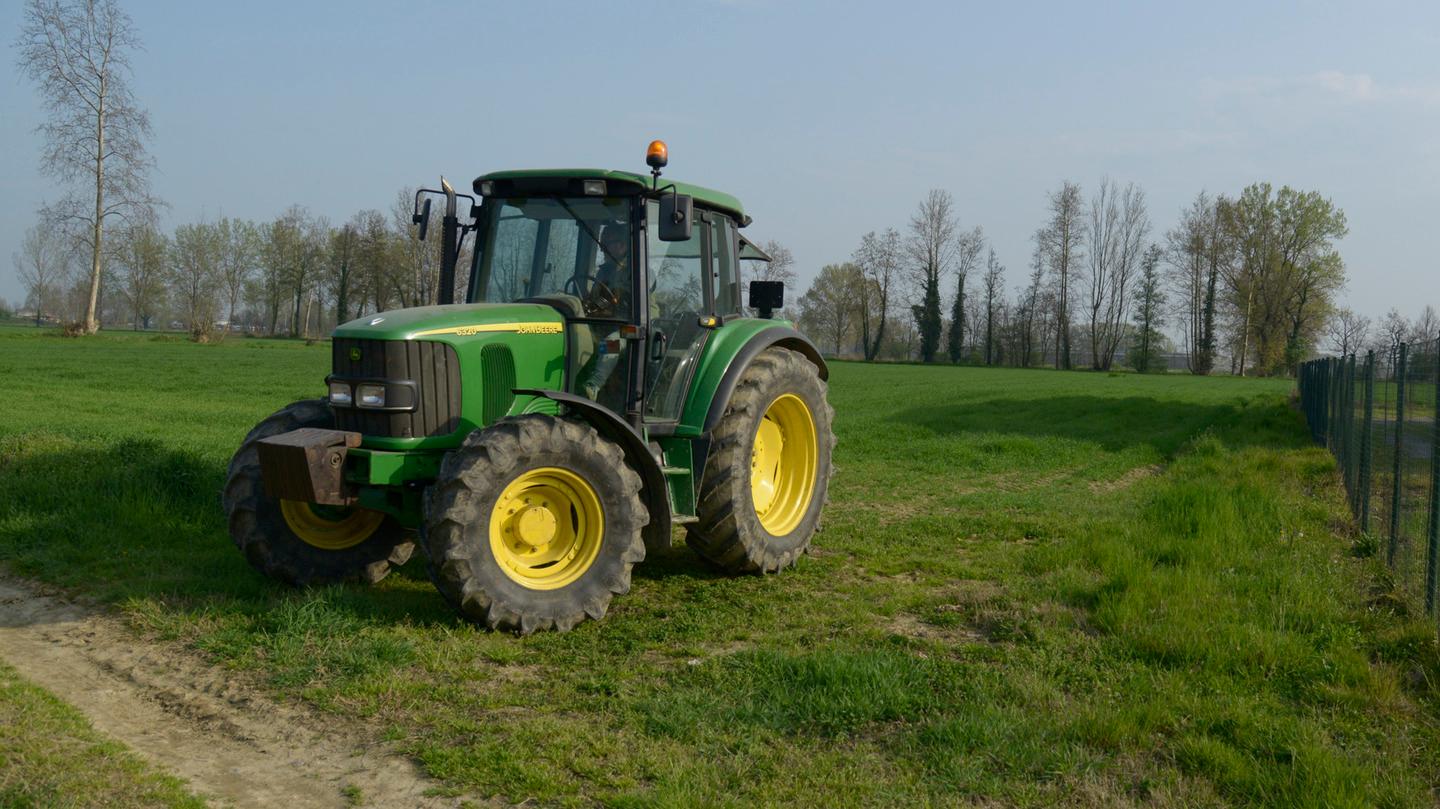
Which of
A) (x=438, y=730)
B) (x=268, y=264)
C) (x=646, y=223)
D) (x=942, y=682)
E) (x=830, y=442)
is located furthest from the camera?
(x=268, y=264)

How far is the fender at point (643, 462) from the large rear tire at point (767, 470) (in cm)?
48

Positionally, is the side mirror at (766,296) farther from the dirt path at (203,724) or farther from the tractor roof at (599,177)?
the dirt path at (203,724)

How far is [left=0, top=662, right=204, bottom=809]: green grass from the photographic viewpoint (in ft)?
11.5

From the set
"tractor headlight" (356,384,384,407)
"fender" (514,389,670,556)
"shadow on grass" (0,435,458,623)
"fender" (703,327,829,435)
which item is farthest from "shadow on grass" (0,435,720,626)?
"fender" (703,327,829,435)

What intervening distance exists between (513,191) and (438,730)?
3588mm

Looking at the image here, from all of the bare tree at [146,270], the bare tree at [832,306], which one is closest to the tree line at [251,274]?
the bare tree at [146,270]

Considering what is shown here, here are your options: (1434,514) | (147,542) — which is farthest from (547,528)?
(1434,514)

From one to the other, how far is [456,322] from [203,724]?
2.42 m

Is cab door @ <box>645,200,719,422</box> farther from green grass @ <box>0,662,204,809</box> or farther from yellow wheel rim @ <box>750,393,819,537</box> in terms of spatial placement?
green grass @ <box>0,662,204,809</box>

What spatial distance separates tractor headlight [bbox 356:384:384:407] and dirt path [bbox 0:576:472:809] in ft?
5.05

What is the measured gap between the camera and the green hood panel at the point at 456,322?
5.66 metres

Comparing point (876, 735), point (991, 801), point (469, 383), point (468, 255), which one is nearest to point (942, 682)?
point (876, 735)

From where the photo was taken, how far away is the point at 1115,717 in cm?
425

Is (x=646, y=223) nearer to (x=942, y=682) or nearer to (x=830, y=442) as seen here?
(x=830, y=442)
